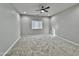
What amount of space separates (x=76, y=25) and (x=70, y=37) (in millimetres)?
1039

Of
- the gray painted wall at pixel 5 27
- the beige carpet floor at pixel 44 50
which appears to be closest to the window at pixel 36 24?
the beige carpet floor at pixel 44 50

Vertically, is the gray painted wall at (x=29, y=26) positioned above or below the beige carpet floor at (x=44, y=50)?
above

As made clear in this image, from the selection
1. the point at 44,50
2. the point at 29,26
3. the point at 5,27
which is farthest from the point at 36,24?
the point at 5,27

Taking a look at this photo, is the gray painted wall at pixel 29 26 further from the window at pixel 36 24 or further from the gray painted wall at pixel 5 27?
the gray painted wall at pixel 5 27

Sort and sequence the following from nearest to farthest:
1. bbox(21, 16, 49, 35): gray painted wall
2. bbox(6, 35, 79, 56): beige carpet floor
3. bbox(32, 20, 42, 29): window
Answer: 1. bbox(6, 35, 79, 56): beige carpet floor
2. bbox(21, 16, 49, 35): gray painted wall
3. bbox(32, 20, 42, 29): window

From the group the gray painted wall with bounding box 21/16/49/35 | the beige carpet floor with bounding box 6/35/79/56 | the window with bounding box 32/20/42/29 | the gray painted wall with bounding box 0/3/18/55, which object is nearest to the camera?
the gray painted wall with bounding box 0/3/18/55

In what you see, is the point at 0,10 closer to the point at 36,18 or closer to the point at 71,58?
the point at 71,58

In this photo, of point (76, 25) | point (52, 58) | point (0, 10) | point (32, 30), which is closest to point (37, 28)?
point (32, 30)

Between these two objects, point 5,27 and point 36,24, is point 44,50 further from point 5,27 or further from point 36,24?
point 36,24

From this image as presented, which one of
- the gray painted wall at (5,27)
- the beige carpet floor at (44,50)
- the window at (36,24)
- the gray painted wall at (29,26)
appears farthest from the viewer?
the window at (36,24)

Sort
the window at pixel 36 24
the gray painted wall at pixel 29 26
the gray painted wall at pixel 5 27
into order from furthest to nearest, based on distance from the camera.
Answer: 1. the window at pixel 36 24
2. the gray painted wall at pixel 29 26
3. the gray painted wall at pixel 5 27

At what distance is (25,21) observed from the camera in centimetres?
871

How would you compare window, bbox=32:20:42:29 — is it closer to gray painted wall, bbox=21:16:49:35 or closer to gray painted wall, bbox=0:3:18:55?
gray painted wall, bbox=21:16:49:35

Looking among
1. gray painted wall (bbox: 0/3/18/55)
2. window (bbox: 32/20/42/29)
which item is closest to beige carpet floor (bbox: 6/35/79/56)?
gray painted wall (bbox: 0/3/18/55)
